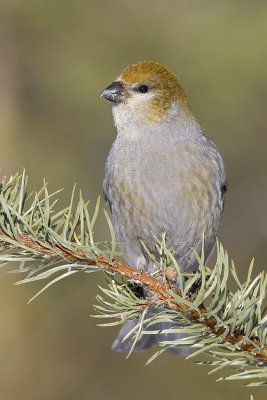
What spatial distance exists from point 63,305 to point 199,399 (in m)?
1.53

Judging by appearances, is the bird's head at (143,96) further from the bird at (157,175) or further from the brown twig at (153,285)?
the brown twig at (153,285)

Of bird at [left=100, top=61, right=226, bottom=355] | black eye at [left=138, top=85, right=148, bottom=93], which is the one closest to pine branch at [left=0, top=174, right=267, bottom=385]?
bird at [left=100, top=61, right=226, bottom=355]

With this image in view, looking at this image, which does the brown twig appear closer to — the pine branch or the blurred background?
the pine branch

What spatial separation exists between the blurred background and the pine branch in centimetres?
300

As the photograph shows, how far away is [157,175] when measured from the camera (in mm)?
3631

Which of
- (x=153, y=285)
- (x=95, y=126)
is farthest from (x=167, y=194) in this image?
(x=95, y=126)

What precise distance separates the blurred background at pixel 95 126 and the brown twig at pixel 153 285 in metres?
3.00

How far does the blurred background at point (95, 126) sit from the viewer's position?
530 centimetres

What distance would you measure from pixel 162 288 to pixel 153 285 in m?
0.04

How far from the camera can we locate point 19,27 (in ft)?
20.6

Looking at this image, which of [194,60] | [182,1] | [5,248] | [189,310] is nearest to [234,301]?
[189,310]

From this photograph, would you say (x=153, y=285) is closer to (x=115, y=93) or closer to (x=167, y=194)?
(x=167, y=194)

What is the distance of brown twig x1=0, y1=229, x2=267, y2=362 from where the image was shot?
2.07m

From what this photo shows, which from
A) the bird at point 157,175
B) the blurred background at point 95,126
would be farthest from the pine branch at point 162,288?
the blurred background at point 95,126
